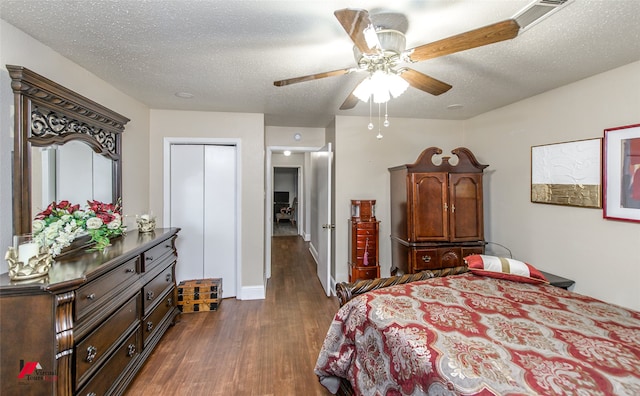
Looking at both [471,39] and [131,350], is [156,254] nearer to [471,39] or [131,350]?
[131,350]

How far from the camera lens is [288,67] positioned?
6.77 ft

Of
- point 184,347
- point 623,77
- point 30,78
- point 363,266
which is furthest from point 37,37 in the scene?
point 623,77

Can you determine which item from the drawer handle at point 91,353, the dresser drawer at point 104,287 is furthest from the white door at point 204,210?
the drawer handle at point 91,353

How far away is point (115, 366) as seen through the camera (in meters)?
1.72

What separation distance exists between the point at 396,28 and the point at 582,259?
2.53 m

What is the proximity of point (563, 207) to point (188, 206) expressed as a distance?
4.08m

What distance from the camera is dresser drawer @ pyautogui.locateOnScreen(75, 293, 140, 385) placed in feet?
4.57

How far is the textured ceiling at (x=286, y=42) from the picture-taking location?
1.39 m

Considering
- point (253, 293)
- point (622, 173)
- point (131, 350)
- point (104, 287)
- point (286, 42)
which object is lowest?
point (253, 293)

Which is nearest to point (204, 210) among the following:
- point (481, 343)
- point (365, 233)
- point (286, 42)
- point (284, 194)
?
point (365, 233)

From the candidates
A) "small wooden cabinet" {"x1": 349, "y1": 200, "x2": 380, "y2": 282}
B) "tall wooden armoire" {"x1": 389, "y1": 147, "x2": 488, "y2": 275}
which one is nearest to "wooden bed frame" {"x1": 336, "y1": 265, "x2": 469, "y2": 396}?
"tall wooden armoire" {"x1": 389, "y1": 147, "x2": 488, "y2": 275}

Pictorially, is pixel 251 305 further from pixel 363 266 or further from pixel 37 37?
pixel 37 37

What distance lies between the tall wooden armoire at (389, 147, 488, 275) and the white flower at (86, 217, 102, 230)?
9.24 feet

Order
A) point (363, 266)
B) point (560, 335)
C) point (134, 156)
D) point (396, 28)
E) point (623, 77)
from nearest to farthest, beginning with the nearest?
point (560, 335)
point (396, 28)
point (623, 77)
point (134, 156)
point (363, 266)
